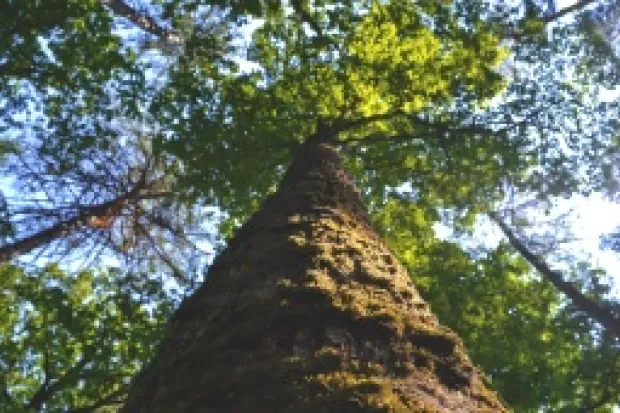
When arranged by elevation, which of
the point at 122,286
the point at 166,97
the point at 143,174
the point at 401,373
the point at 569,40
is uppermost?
the point at 569,40

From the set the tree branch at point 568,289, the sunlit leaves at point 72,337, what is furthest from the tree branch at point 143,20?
the tree branch at point 568,289

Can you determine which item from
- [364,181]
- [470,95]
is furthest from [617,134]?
[364,181]

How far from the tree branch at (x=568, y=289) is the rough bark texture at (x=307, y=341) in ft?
42.3

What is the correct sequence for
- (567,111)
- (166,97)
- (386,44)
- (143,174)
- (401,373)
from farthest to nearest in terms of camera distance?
(143,174)
(567,111)
(166,97)
(386,44)
(401,373)

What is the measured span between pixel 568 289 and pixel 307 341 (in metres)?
15.5

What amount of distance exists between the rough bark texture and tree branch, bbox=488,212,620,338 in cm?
1290

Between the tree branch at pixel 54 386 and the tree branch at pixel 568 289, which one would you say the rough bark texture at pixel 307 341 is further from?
the tree branch at pixel 568 289

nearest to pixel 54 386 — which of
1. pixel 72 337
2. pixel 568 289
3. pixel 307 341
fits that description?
pixel 72 337

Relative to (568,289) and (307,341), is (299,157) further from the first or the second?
(568,289)

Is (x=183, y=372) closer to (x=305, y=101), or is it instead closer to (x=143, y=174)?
(x=305, y=101)

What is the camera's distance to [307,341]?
251cm

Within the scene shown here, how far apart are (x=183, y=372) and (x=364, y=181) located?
34.4ft

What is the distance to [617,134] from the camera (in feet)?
38.6

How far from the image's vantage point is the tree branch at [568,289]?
14758 mm
